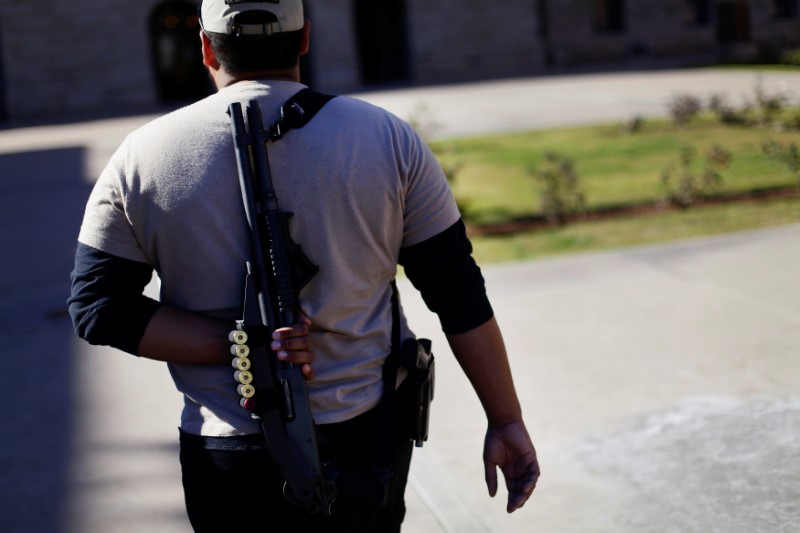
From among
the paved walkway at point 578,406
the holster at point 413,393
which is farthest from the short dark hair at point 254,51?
the paved walkway at point 578,406

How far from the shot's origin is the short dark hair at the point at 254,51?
2152 millimetres

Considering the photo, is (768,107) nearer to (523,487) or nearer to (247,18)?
(523,487)

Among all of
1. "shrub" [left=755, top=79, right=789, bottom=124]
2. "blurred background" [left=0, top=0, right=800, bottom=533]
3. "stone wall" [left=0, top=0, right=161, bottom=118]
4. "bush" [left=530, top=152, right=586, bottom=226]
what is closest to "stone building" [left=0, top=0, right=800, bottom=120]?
"stone wall" [left=0, top=0, right=161, bottom=118]

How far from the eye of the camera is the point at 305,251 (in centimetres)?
214

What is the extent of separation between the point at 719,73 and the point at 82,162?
15165 mm

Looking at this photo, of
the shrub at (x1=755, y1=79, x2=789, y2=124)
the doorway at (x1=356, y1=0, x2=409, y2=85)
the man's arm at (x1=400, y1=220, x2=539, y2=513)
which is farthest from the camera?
the doorway at (x1=356, y1=0, x2=409, y2=85)

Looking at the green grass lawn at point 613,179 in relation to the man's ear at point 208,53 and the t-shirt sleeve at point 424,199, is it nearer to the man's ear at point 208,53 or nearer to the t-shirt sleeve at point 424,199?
the t-shirt sleeve at point 424,199

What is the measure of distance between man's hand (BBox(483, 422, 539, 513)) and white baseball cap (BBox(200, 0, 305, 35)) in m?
1.01

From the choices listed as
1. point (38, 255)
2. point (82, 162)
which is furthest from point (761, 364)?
point (82, 162)

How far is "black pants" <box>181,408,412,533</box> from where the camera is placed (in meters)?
2.18

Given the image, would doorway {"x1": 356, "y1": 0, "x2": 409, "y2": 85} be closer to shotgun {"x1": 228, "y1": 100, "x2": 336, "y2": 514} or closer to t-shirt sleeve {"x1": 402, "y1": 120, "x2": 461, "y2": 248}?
t-shirt sleeve {"x1": 402, "y1": 120, "x2": 461, "y2": 248}

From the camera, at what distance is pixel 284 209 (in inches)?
82.5

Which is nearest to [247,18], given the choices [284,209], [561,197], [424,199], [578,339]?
[284,209]

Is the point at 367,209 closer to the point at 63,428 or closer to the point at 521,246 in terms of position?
the point at 63,428
